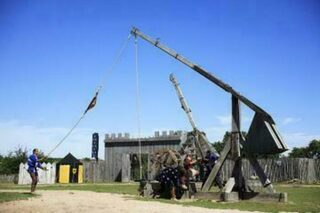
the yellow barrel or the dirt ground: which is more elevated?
the yellow barrel

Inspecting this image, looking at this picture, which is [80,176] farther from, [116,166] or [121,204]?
[121,204]

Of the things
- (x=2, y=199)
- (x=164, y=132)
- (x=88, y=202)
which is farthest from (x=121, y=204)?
(x=164, y=132)

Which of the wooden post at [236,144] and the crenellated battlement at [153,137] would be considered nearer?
the wooden post at [236,144]

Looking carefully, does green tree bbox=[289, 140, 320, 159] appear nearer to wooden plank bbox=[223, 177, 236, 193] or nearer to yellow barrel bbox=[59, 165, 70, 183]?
yellow barrel bbox=[59, 165, 70, 183]

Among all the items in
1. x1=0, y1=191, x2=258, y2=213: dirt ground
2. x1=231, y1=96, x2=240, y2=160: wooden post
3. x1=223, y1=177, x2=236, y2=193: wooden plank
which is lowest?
x1=0, y1=191, x2=258, y2=213: dirt ground

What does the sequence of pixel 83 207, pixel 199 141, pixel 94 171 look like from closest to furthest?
pixel 83 207 → pixel 199 141 → pixel 94 171

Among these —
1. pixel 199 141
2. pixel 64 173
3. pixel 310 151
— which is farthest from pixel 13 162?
pixel 310 151

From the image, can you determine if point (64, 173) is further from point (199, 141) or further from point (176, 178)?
Answer: point (176, 178)

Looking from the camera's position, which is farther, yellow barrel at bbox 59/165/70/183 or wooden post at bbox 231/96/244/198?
yellow barrel at bbox 59/165/70/183

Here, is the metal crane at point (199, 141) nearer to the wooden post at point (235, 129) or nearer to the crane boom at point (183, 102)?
the crane boom at point (183, 102)

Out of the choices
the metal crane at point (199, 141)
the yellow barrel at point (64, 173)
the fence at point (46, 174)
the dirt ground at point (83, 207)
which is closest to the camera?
the dirt ground at point (83, 207)

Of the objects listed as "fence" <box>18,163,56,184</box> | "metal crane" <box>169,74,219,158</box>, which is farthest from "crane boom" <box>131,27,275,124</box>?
"fence" <box>18,163,56,184</box>

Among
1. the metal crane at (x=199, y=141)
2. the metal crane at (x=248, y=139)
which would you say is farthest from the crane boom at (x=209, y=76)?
the metal crane at (x=199, y=141)

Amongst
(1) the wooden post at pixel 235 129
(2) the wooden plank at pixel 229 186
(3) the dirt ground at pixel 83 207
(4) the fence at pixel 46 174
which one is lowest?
(3) the dirt ground at pixel 83 207
